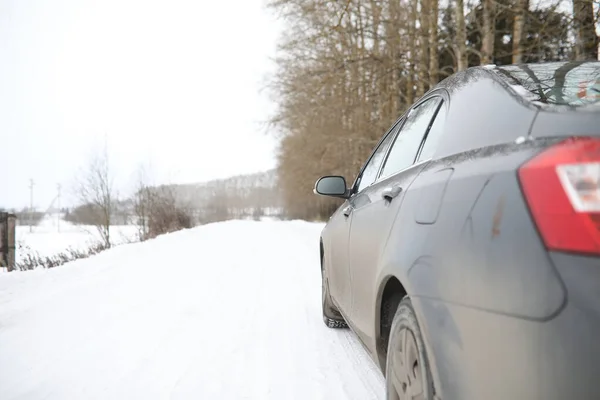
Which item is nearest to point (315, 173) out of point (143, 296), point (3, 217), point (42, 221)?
point (3, 217)

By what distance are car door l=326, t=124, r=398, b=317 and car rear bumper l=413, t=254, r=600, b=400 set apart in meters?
1.50

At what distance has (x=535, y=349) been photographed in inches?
37.4

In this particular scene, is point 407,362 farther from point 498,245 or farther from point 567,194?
point 567,194

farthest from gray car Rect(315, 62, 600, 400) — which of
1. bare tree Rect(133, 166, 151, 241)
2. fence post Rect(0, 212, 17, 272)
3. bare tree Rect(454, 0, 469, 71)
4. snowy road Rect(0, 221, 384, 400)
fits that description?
bare tree Rect(133, 166, 151, 241)

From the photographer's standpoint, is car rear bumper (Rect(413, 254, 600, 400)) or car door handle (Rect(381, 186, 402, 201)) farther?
car door handle (Rect(381, 186, 402, 201))

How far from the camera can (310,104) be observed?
50.3 feet

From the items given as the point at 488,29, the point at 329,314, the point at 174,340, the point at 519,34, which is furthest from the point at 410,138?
the point at 519,34

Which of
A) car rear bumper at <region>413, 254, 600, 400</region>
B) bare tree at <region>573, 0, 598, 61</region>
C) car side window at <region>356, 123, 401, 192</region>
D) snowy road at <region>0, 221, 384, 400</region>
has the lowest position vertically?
snowy road at <region>0, 221, 384, 400</region>

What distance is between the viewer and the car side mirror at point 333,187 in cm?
326

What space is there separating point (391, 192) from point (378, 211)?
0.62 ft

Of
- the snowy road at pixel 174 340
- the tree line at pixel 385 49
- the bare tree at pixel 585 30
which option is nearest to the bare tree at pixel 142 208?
the tree line at pixel 385 49

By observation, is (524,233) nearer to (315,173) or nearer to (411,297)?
(411,297)

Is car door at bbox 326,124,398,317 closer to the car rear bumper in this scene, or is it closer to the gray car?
the gray car

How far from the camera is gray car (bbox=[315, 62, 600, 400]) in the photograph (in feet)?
3.03
